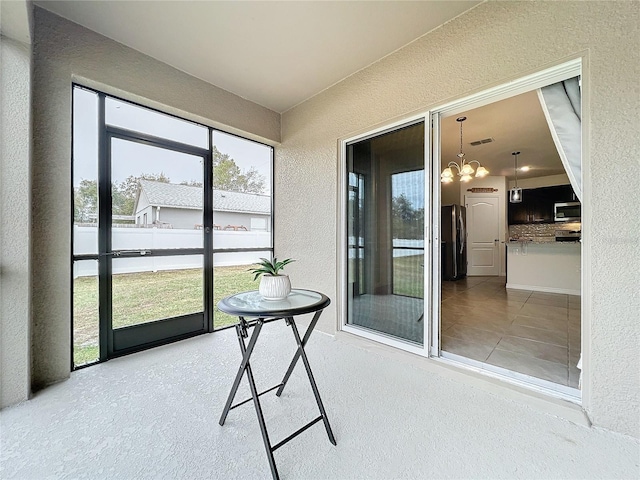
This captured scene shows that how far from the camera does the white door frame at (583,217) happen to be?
1.66 meters

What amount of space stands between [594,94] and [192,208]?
3519mm

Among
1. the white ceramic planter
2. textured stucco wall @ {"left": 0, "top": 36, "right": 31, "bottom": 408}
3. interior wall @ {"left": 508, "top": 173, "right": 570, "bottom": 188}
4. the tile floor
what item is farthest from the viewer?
interior wall @ {"left": 508, "top": 173, "right": 570, "bottom": 188}

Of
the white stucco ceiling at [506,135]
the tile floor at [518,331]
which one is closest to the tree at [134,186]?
the white stucco ceiling at [506,135]

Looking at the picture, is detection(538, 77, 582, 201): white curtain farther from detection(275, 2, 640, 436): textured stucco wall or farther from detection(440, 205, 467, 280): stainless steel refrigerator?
detection(440, 205, 467, 280): stainless steel refrigerator

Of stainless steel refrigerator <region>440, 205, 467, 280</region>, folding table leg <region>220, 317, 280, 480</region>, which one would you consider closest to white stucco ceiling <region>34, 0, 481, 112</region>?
folding table leg <region>220, 317, 280, 480</region>

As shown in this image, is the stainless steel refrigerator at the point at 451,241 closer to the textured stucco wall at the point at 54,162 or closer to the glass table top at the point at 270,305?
the glass table top at the point at 270,305

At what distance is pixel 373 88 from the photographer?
2.76m

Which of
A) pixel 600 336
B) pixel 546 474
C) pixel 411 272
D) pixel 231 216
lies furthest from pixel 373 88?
pixel 546 474

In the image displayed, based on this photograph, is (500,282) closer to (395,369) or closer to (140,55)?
(395,369)

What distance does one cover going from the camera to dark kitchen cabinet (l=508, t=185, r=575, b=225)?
262 inches

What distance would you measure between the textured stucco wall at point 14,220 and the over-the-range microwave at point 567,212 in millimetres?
9233

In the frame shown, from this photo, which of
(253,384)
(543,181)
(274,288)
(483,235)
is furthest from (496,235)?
(253,384)

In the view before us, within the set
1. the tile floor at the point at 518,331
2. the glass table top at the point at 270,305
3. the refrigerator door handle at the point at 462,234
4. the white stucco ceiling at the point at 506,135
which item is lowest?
the tile floor at the point at 518,331

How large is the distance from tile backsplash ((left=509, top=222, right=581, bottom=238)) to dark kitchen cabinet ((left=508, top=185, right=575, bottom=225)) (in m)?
0.17
